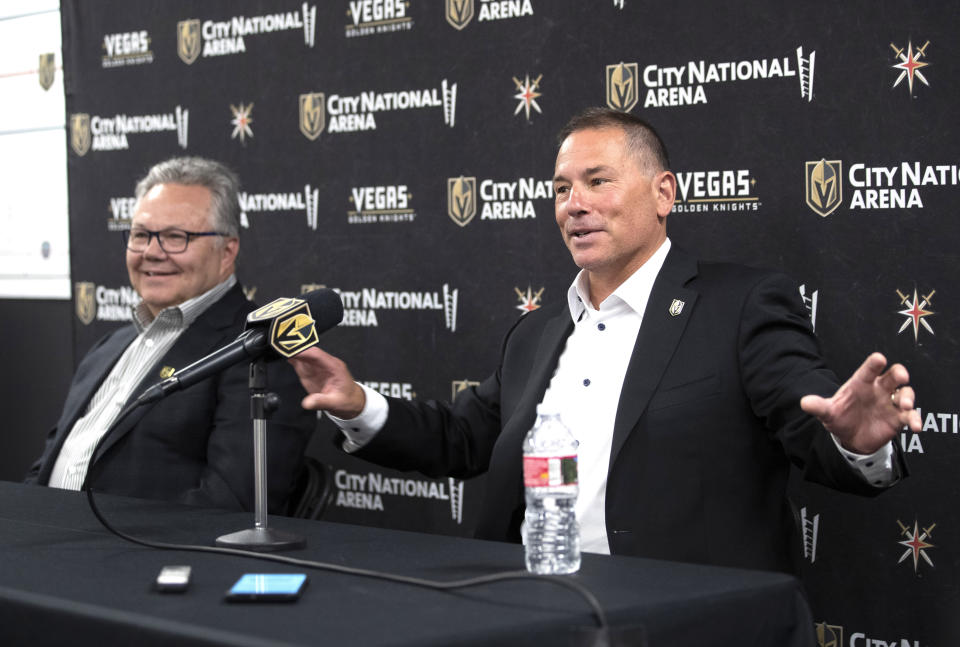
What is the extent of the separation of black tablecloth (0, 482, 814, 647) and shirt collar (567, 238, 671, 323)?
888mm

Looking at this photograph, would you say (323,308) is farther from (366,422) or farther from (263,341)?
(366,422)

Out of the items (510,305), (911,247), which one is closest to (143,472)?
(510,305)

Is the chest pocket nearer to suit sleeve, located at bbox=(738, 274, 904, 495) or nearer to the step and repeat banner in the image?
suit sleeve, located at bbox=(738, 274, 904, 495)

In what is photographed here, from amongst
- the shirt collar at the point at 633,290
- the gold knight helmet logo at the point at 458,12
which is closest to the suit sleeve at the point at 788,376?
the shirt collar at the point at 633,290

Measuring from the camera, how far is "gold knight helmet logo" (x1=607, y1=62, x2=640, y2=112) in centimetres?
312

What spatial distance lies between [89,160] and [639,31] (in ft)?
8.00

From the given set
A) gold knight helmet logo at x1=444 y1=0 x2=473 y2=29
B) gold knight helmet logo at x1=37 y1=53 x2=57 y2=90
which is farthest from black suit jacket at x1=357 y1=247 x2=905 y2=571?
gold knight helmet logo at x1=37 y1=53 x2=57 y2=90

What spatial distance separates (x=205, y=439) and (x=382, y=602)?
5.22ft

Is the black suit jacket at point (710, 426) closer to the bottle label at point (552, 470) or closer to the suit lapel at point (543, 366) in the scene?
the suit lapel at point (543, 366)

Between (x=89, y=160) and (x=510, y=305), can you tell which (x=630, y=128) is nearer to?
(x=510, y=305)

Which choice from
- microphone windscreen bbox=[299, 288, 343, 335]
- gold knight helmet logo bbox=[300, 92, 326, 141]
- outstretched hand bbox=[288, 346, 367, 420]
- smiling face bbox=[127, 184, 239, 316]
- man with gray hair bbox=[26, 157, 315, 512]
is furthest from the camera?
gold knight helmet logo bbox=[300, 92, 326, 141]

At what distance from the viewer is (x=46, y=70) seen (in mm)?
4605

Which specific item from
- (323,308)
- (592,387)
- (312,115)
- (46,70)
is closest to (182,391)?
(323,308)

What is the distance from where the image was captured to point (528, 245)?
3.35 meters
